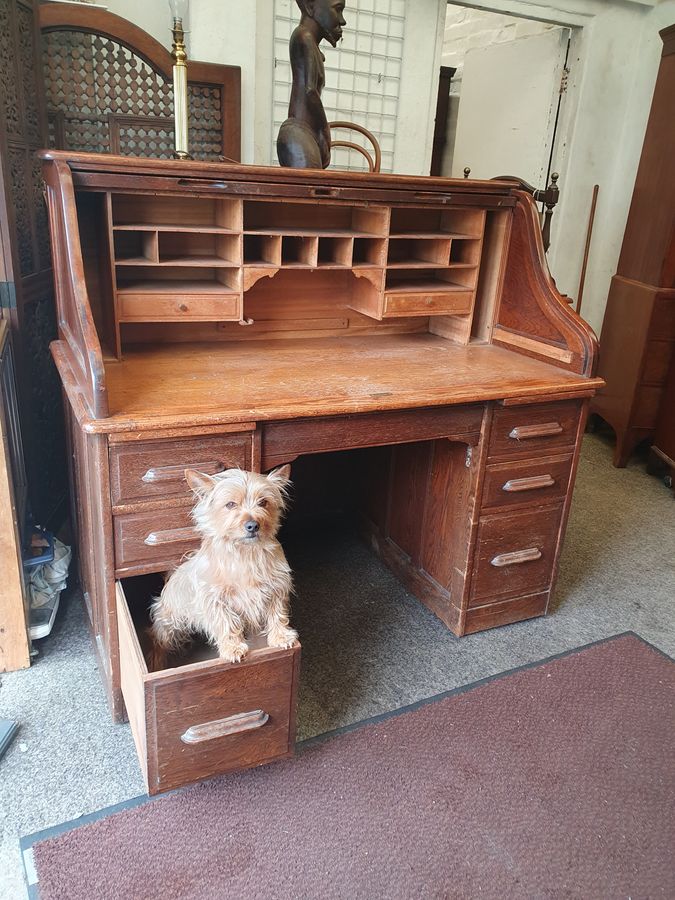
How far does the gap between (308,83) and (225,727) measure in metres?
1.74

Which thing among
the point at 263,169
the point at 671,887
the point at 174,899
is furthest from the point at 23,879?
the point at 263,169

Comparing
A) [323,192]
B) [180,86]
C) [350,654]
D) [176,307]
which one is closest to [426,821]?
[350,654]

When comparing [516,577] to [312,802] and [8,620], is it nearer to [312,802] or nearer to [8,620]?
[312,802]

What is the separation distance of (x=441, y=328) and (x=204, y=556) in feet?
4.45

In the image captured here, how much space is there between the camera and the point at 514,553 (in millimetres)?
2230

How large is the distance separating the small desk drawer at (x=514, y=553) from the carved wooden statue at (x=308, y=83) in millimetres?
1216

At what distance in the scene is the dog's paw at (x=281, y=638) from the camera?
1.49 m

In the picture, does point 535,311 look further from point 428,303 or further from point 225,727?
point 225,727

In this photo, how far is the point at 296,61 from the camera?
2.01 meters

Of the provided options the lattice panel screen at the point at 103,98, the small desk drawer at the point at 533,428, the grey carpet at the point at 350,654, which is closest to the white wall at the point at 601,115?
the grey carpet at the point at 350,654

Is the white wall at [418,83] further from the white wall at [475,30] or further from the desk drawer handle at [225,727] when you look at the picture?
the desk drawer handle at [225,727]

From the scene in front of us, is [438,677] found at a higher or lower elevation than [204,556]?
lower

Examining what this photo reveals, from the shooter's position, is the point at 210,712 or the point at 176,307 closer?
the point at 210,712

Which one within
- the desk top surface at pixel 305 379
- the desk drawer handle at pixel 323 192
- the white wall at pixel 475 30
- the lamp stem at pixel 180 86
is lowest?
the desk top surface at pixel 305 379
